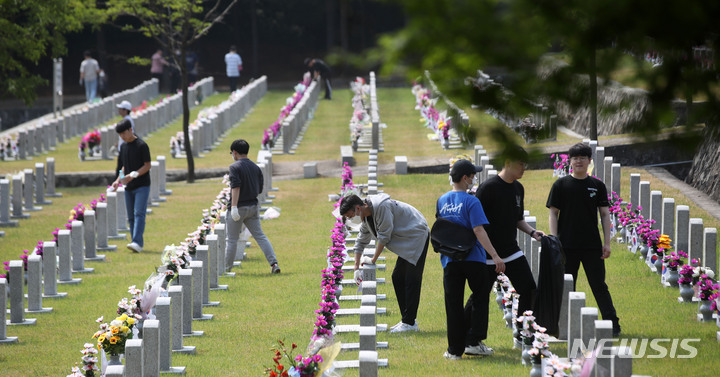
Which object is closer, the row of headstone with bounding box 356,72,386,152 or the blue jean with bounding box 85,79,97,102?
the row of headstone with bounding box 356,72,386,152

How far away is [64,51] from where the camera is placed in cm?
2659

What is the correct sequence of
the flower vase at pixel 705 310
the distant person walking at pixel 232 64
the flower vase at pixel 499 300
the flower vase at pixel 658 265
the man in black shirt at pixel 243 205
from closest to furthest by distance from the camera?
1. the flower vase at pixel 705 310
2. the flower vase at pixel 499 300
3. the flower vase at pixel 658 265
4. the man in black shirt at pixel 243 205
5. the distant person walking at pixel 232 64

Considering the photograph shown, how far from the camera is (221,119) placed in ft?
104

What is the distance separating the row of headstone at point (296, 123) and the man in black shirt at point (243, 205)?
1306 cm

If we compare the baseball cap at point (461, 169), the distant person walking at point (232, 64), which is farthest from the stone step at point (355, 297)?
the distant person walking at point (232, 64)

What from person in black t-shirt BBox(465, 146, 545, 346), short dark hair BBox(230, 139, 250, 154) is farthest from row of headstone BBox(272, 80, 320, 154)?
person in black t-shirt BBox(465, 146, 545, 346)

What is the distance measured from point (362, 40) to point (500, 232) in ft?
133

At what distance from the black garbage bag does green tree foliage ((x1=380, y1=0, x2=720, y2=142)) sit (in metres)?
4.87

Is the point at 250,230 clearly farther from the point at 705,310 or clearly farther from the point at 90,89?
the point at 90,89

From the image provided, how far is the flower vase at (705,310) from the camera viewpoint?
1048 centimetres

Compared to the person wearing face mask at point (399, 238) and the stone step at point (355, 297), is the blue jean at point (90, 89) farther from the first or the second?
the person wearing face mask at point (399, 238)

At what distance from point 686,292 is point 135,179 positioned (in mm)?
8478

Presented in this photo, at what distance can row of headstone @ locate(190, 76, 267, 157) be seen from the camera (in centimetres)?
2803

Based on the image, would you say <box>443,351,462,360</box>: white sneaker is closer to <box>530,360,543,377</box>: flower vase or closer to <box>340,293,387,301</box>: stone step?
<box>530,360,543,377</box>: flower vase
